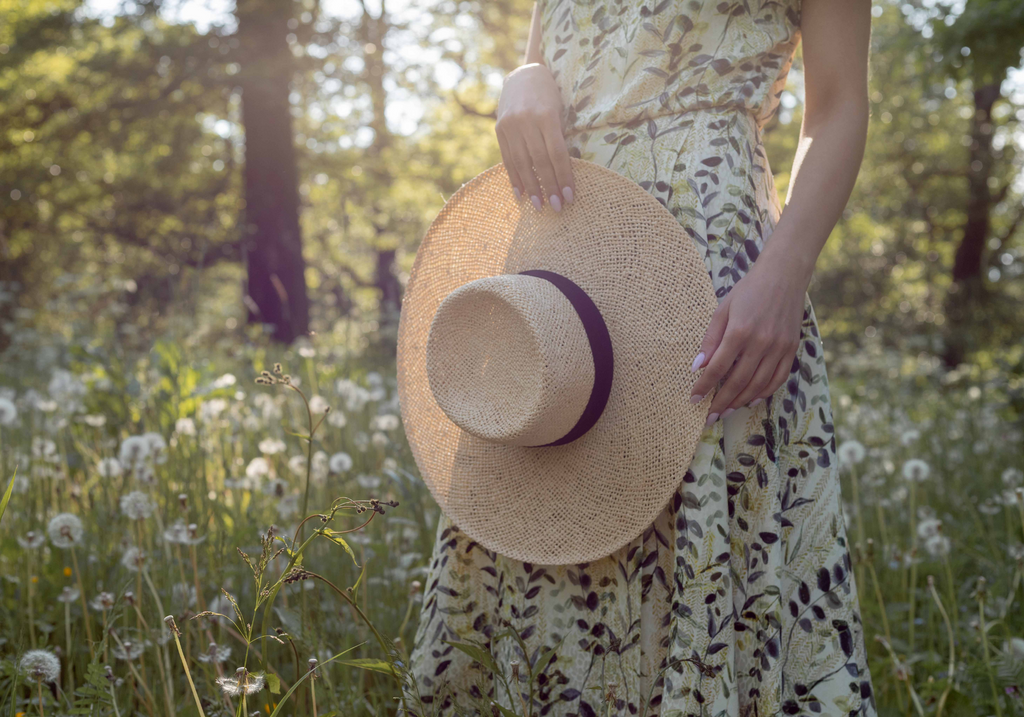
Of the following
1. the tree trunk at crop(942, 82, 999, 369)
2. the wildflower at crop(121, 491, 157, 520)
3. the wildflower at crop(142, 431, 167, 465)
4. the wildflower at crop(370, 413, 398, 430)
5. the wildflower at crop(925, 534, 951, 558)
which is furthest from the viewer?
the tree trunk at crop(942, 82, 999, 369)

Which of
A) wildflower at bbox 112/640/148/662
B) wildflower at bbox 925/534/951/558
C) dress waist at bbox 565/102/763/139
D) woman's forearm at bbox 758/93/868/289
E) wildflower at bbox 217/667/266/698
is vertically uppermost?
dress waist at bbox 565/102/763/139

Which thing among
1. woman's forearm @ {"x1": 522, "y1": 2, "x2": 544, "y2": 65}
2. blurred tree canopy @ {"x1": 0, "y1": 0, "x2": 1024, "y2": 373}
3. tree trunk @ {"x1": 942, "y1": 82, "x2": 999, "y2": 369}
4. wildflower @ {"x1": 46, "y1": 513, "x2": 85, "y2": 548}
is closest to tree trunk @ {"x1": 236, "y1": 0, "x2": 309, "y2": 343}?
blurred tree canopy @ {"x1": 0, "y1": 0, "x2": 1024, "y2": 373}

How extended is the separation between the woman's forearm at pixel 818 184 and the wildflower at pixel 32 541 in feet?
5.59

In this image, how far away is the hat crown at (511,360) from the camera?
1082mm

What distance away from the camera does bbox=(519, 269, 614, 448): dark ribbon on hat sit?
1146mm

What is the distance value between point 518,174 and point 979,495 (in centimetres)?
281

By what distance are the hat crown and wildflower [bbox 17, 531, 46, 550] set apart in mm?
1123

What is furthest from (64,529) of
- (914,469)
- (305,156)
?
(305,156)

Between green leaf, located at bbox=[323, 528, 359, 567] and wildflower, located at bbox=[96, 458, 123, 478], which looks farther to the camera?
wildflower, located at bbox=[96, 458, 123, 478]

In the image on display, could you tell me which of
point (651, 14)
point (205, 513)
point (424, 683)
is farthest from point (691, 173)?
point (205, 513)

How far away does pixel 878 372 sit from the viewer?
636cm

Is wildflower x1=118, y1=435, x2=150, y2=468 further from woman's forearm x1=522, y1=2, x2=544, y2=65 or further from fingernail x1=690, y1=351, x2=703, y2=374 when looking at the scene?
fingernail x1=690, y1=351, x2=703, y2=374

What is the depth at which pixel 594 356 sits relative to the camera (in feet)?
3.75

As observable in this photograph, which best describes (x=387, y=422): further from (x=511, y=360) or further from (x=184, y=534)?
(x=511, y=360)
